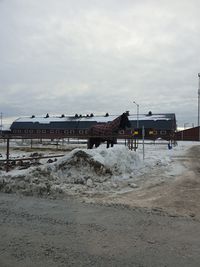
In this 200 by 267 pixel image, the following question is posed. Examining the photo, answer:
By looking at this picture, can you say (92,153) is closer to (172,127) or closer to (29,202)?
(29,202)

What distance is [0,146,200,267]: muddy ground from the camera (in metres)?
5.01

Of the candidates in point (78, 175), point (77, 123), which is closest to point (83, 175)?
point (78, 175)

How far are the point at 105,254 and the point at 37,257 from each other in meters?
0.94

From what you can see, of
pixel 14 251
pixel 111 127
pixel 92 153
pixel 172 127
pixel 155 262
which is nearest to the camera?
pixel 155 262

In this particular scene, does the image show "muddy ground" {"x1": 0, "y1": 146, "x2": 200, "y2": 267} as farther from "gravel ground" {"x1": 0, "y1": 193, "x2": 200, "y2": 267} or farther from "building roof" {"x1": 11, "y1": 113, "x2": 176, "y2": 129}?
"building roof" {"x1": 11, "y1": 113, "x2": 176, "y2": 129}

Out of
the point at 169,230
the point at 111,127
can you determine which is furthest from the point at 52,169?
the point at 111,127

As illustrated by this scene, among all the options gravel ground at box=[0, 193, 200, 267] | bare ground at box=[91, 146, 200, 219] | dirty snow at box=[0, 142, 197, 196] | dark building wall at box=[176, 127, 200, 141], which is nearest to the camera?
gravel ground at box=[0, 193, 200, 267]

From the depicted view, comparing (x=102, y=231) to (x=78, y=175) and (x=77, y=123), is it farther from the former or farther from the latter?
(x=77, y=123)

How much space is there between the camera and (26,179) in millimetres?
10750

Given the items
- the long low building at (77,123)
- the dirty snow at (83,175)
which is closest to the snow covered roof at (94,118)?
the long low building at (77,123)

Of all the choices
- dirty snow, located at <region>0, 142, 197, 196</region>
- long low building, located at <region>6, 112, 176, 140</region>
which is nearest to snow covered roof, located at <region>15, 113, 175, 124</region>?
long low building, located at <region>6, 112, 176, 140</region>

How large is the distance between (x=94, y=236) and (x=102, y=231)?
332mm

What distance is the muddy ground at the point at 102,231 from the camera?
5.01 metres

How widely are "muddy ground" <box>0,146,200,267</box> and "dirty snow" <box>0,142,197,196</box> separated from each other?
2.57ft
